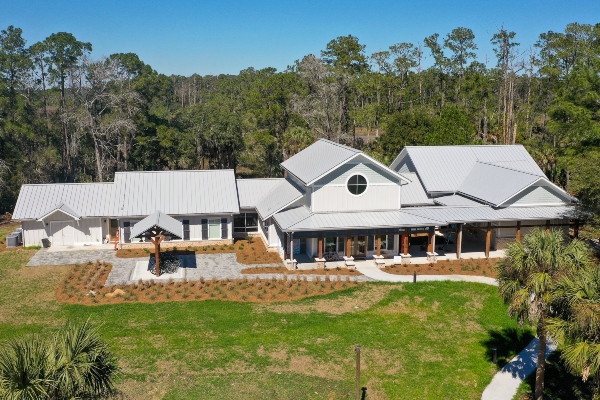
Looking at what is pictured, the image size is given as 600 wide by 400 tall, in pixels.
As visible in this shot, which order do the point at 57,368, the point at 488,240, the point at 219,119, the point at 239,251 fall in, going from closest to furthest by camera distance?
the point at 57,368 → the point at 488,240 → the point at 239,251 → the point at 219,119

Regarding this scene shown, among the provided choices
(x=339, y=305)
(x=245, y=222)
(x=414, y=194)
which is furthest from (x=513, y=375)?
(x=245, y=222)

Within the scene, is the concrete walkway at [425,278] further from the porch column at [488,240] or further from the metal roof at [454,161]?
the metal roof at [454,161]

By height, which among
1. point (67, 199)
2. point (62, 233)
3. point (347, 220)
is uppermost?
point (67, 199)

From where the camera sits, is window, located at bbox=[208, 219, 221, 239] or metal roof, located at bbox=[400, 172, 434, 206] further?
metal roof, located at bbox=[400, 172, 434, 206]

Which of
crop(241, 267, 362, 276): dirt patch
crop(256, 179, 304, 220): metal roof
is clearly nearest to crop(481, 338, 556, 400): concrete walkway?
crop(241, 267, 362, 276): dirt patch

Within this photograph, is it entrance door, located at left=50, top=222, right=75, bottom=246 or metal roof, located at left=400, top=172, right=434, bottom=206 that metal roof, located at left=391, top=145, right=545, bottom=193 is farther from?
entrance door, located at left=50, top=222, right=75, bottom=246

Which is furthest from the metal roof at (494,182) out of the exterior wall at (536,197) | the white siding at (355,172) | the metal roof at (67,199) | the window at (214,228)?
the metal roof at (67,199)

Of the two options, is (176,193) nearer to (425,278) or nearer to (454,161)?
(425,278)
